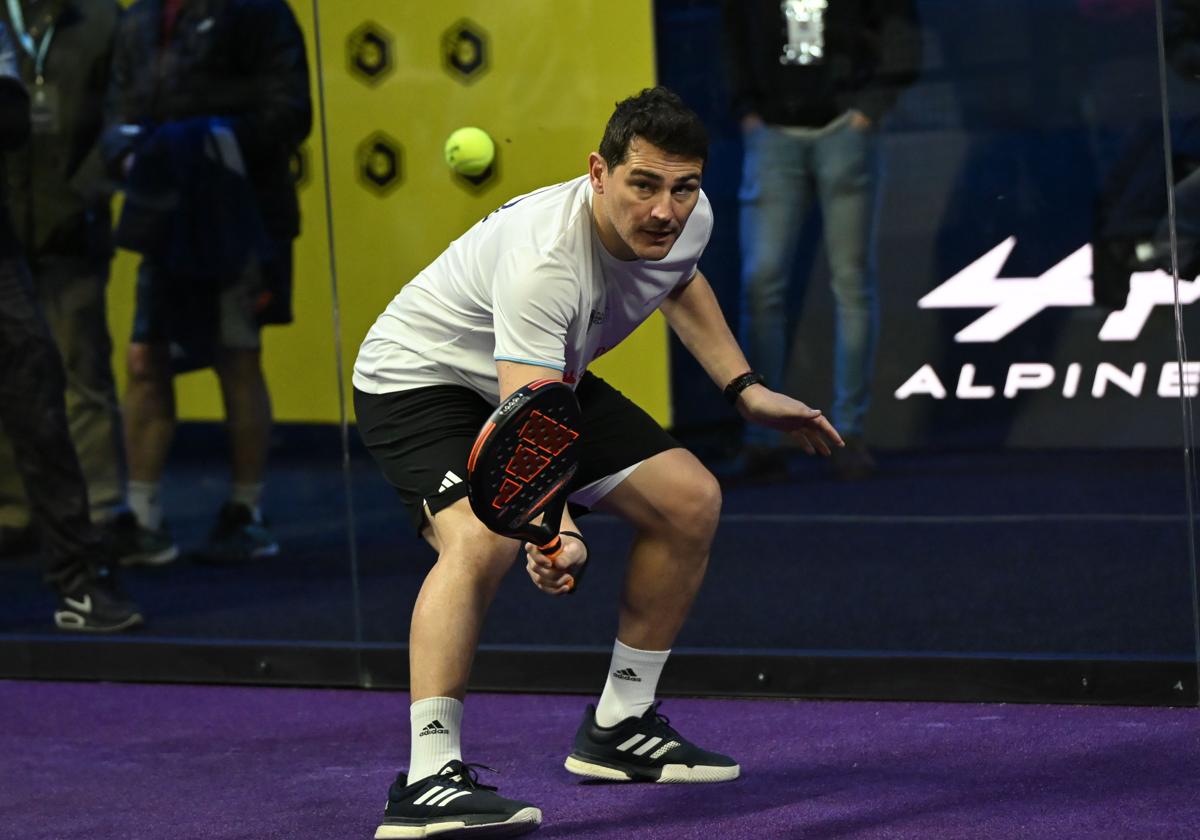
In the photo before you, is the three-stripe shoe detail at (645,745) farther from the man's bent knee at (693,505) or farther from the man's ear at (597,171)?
the man's ear at (597,171)

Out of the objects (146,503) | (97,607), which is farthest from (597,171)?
(97,607)

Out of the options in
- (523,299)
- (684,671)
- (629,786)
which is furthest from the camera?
(684,671)

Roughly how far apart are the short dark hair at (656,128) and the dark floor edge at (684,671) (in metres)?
1.57

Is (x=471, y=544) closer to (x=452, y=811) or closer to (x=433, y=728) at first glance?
(x=433, y=728)

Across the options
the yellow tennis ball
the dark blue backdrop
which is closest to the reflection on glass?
the yellow tennis ball

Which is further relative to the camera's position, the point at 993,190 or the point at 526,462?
the point at 993,190

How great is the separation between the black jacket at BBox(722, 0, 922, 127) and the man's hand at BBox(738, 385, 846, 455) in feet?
3.11

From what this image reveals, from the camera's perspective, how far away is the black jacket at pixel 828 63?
4.09m

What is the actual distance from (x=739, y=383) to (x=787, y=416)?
0.43ft

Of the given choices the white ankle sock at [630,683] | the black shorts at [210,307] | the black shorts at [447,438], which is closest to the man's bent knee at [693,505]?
the black shorts at [447,438]

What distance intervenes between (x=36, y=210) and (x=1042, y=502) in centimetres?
259

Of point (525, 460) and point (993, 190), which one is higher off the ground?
point (993, 190)

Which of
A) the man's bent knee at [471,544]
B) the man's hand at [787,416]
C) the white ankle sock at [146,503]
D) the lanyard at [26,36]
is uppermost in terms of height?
the lanyard at [26,36]

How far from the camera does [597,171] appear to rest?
3164mm
